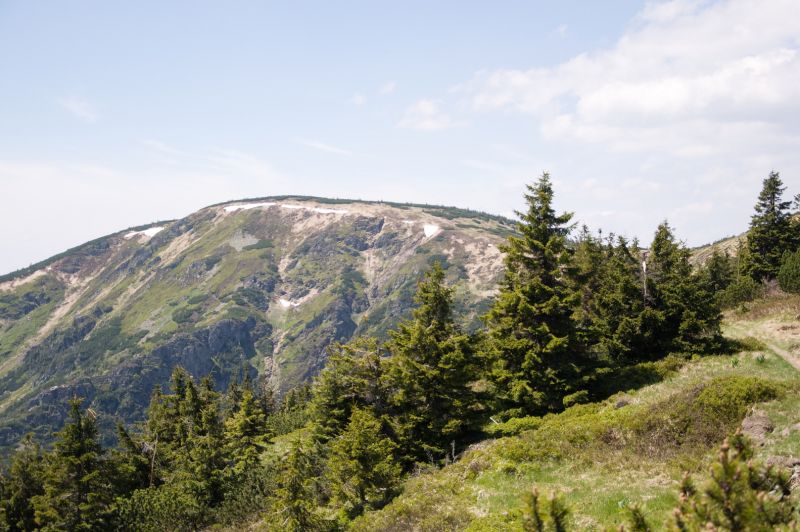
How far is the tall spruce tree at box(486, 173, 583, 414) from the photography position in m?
28.9

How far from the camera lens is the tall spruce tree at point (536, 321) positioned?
28.9 metres

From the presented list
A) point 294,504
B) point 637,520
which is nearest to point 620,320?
point 294,504

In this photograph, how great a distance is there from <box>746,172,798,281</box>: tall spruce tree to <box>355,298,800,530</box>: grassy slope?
37.2m

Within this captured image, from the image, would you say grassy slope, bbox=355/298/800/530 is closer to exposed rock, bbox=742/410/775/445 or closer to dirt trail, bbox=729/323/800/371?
exposed rock, bbox=742/410/775/445

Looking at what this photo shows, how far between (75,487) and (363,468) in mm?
21283

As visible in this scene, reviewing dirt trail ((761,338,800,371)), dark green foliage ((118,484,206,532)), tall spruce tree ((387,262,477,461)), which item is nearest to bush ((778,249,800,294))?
dirt trail ((761,338,800,371))

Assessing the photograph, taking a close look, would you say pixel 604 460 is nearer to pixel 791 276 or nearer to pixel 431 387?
pixel 431 387

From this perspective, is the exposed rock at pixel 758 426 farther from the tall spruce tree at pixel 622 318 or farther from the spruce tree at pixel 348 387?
the spruce tree at pixel 348 387

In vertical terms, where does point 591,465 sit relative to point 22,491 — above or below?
above

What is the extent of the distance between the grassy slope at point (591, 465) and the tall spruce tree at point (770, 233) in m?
37.2

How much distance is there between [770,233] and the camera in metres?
56.4

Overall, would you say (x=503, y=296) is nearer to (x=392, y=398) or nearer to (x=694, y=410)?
(x=392, y=398)

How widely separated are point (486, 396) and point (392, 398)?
693 centimetres

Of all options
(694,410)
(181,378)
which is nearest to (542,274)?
(694,410)
